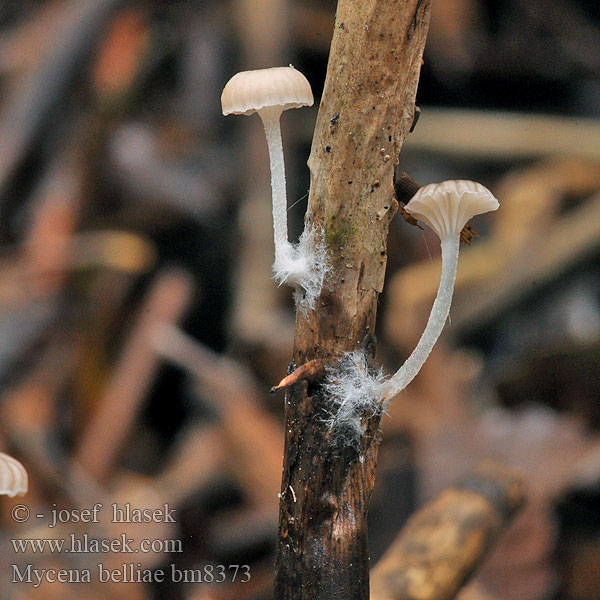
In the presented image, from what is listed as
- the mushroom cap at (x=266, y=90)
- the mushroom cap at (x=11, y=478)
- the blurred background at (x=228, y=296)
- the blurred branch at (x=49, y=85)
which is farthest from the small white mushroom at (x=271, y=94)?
the blurred branch at (x=49, y=85)

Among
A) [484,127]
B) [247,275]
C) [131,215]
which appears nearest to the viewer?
[247,275]

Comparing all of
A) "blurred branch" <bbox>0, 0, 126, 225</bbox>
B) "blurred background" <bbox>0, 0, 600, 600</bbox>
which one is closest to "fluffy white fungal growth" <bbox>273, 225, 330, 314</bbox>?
"blurred background" <bbox>0, 0, 600, 600</bbox>

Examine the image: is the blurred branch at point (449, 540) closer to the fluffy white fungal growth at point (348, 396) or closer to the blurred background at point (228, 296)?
the fluffy white fungal growth at point (348, 396)

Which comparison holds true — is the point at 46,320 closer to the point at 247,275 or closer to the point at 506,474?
the point at 247,275

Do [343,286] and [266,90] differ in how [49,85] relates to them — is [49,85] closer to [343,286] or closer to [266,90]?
[266,90]

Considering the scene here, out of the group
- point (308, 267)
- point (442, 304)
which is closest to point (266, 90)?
point (308, 267)

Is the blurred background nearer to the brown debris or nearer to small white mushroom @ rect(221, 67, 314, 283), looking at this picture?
the brown debris

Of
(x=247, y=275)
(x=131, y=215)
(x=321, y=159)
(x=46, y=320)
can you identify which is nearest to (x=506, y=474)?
(x=321, y=159)
